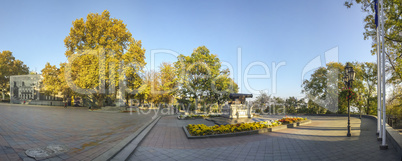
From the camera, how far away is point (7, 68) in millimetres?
42156

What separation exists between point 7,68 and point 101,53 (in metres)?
39.3

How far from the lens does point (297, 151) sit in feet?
19.8

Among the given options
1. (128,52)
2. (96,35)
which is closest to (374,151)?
(128,52)

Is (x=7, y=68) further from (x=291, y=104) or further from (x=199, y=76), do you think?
(x=291, y=104)

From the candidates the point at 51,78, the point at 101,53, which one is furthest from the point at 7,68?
the point at 101,53

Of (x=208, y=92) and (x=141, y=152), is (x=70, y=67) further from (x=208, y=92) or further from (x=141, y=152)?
(x=141, y=152)

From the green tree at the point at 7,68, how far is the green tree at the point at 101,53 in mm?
31716

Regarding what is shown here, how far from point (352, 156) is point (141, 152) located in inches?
273

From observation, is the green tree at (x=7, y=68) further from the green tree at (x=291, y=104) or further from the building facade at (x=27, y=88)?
the green tree at (x=291, y=104)

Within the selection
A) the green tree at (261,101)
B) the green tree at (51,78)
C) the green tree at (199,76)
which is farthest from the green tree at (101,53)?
the green tree at (261,101)

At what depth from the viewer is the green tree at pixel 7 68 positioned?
41531 millimetres

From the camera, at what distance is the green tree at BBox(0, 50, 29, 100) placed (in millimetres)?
41531

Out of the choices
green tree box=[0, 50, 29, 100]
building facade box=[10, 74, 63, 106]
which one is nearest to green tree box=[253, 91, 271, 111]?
building facade box=[10, 74, 63, 106]

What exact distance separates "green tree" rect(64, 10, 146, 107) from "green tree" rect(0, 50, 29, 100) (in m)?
31.7
